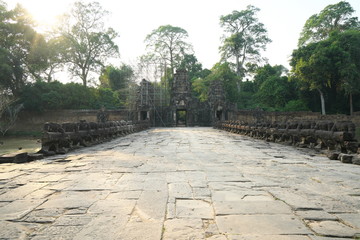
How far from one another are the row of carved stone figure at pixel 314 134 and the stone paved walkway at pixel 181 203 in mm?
1412

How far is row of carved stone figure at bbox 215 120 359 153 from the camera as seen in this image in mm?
5339

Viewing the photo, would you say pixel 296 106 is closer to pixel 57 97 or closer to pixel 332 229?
pixel 57 97

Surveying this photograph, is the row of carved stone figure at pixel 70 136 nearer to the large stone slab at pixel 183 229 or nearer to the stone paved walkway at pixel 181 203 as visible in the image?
the stone paved walkway at pixel 181 203

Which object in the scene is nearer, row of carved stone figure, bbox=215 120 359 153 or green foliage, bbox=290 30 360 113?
row of carved stone figure, bbox=215 120 359 153

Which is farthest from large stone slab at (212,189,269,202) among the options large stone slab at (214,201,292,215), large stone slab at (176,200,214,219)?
large stone slab at (176,200,214,219)

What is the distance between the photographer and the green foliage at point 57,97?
27953 mm

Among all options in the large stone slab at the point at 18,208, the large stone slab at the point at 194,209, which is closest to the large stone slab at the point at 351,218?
the large stone slab at the point at 194,209

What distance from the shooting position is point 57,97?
28.5 m

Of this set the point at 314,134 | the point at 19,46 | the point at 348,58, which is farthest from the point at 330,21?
the point at 19,46

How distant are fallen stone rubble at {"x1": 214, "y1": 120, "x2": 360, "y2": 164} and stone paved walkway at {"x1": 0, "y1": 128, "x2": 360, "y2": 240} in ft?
3.98

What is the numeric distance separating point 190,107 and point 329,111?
684 inches

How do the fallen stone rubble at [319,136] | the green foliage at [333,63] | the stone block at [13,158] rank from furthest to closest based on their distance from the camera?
the green foliage at [333,63] < the fallen stone rubble at [319,136] < the stone block at [13,158]

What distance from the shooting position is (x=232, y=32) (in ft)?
133

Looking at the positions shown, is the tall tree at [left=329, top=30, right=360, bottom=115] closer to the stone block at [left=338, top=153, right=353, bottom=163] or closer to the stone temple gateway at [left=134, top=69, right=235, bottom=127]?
the stone temple gateway at [left=134, top=69, right=235, bottom=127]
